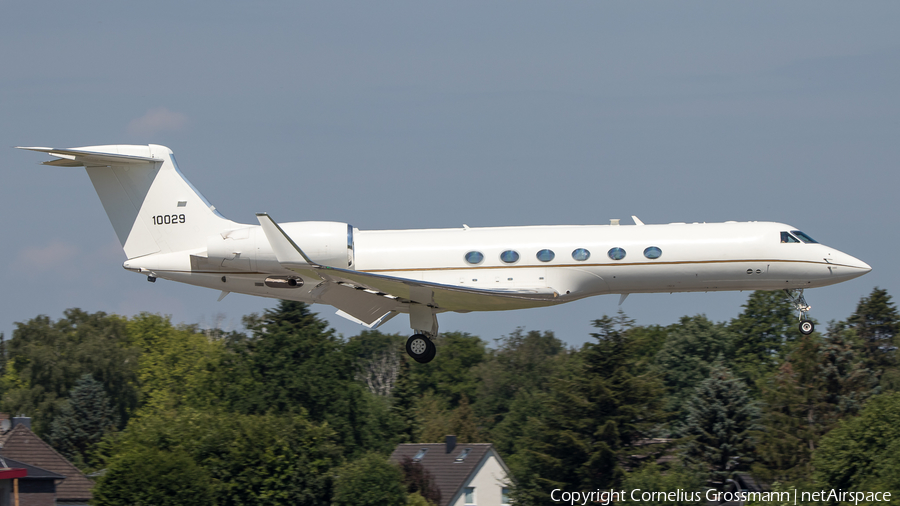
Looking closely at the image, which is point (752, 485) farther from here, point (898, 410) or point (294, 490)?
point (294, 490)

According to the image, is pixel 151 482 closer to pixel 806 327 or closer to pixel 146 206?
pixel 146 206

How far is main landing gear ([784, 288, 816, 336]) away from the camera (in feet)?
81.9

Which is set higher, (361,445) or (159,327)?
(159,327)

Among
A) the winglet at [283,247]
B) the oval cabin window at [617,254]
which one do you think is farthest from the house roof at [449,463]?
the winglet at [283,247]

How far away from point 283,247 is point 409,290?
304 cm

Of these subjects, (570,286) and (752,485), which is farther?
(752,485)

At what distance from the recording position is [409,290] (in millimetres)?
23359

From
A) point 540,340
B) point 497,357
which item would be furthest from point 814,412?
point 540,340

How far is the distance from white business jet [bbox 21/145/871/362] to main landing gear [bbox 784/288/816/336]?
0.03 m

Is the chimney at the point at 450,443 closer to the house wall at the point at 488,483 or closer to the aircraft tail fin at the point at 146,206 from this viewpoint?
the house wall at the point at 488,483

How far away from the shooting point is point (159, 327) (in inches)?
3285

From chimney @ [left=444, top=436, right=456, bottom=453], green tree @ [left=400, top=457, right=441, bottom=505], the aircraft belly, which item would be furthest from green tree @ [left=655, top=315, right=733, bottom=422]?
the aircraft belly

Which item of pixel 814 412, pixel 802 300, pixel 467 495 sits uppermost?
pixel 802 300

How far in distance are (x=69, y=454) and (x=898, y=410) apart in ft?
156
